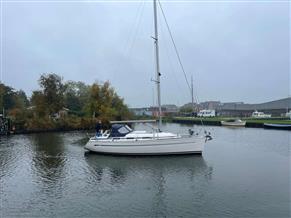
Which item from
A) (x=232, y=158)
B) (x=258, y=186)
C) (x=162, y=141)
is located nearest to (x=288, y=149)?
(x=232, y=158)

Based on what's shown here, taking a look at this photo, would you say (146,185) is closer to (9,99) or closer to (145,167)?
(145,167)

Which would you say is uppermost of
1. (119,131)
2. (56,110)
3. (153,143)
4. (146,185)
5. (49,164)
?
(56,110)

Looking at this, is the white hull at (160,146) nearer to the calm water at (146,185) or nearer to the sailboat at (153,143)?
the sailboat at (153,143)

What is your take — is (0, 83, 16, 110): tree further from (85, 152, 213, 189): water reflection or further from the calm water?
(85, 152, 213, 189): water reflection

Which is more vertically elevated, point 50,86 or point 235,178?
point 50,86

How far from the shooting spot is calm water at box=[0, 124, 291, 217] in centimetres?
1321

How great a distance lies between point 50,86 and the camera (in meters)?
61.4

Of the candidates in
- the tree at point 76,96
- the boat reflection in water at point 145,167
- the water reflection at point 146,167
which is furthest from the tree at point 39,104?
the water reflection at point 146,167

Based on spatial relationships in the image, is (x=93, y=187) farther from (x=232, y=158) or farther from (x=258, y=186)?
(x=232, y=158)

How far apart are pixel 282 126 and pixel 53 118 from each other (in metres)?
38.5

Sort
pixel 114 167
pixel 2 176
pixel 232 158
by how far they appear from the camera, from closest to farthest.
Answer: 1. pixel 2 176
2. pixel 114 167
3. pixel 232 158

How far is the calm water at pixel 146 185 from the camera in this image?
13.2m

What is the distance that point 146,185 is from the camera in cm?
1711

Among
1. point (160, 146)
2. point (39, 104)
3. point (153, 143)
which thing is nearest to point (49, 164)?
point (153, 143)
